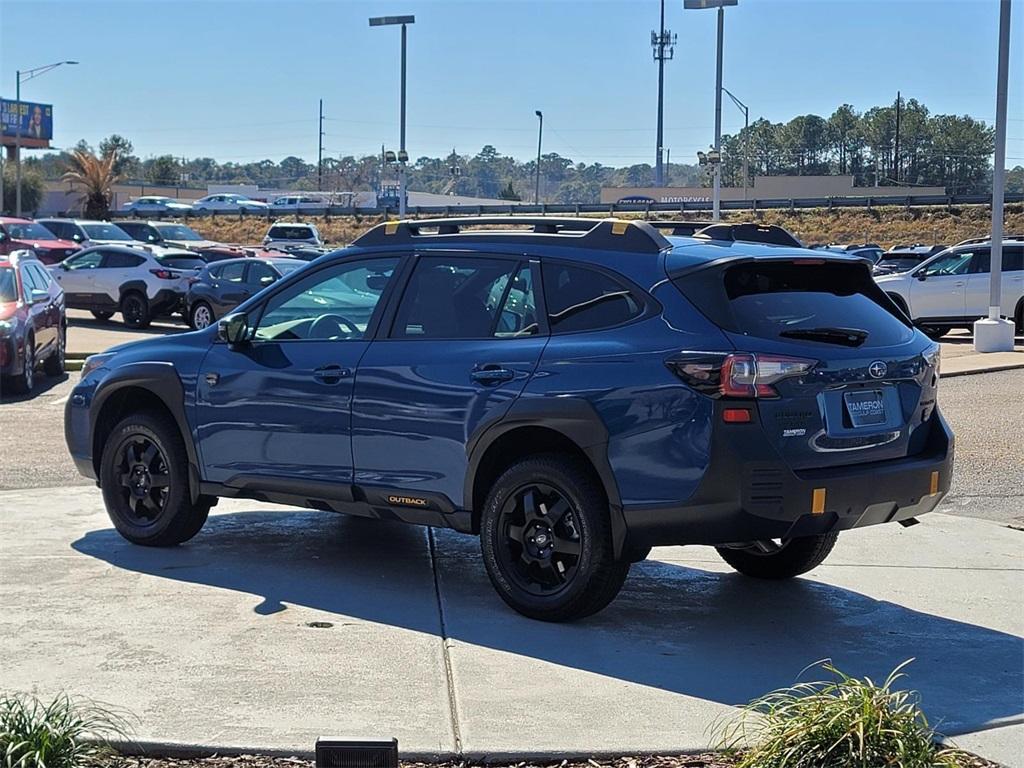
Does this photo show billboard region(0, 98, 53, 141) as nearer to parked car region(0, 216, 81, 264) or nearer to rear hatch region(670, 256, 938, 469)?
parked car region(0, 216, 81, 264)

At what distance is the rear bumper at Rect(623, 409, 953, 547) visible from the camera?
5863mm

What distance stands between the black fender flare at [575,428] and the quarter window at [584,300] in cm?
41

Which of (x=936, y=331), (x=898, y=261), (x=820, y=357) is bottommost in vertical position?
(x=936, y=331)

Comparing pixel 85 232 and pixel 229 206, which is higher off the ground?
pixel 229 206

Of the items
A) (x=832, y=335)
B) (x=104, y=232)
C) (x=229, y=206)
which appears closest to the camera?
(x=832, y=335)

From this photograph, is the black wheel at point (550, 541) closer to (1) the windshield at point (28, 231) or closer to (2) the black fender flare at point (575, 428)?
(2) the black fender flare at point (575, 428)

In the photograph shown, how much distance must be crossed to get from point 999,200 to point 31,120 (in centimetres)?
8605

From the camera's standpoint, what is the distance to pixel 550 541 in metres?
6.48

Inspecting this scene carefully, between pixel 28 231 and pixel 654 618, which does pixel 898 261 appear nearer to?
pixel 28 231

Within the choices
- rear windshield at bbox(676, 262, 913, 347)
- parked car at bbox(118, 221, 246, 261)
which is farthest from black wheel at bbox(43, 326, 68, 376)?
parked car at bbox(118, 221, 246, 261)

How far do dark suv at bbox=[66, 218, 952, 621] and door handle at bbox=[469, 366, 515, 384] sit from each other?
1 cm

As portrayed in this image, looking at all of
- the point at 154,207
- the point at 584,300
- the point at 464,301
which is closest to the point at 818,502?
the point at 584,300

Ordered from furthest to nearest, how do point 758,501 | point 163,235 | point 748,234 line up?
point 163,235 < point 748,234 < point 758,501

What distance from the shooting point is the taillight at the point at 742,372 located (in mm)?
5883
